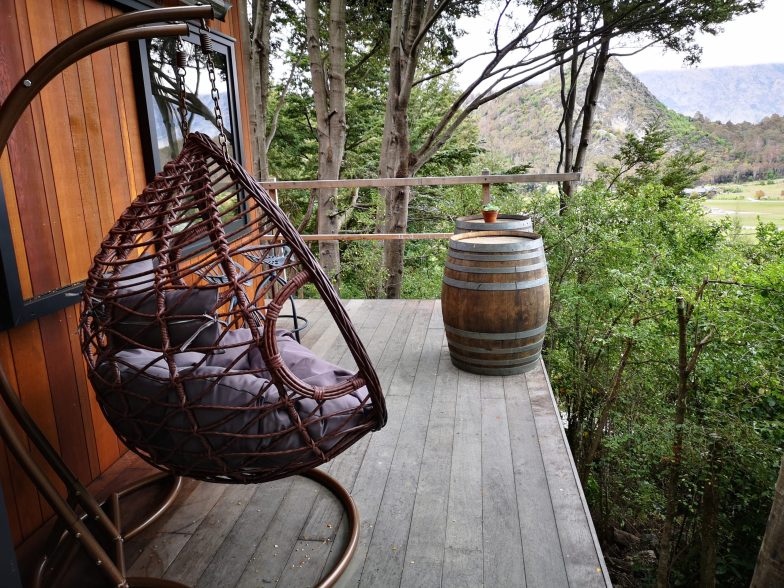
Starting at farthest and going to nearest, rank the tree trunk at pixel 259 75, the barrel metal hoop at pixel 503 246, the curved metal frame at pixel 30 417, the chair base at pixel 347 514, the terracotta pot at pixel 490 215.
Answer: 1. the tree trunk at pixel 259 75
2. the terracotta pot at pixel 490 215
3. the barrel metal hoop at pixel 503 246
4. the chair base at pixel 347 514
5. the curved metal frame at pixel 30 417

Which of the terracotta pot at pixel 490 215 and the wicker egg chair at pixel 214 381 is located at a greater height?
the terracotta pot at pixel 490 215

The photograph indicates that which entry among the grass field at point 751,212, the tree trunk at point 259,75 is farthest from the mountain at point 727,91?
the tree trunk at point 259,75

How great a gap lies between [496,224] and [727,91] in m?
11.0

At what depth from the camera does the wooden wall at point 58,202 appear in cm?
172

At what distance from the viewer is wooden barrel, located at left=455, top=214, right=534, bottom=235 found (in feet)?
11.8

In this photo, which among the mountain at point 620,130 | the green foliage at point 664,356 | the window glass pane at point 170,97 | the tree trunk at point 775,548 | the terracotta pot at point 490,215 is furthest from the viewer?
the mountain at point 620,130

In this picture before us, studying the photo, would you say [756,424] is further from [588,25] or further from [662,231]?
[588,25]

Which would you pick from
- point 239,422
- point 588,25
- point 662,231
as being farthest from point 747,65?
point 239,422

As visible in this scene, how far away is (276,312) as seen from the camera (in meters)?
1.24

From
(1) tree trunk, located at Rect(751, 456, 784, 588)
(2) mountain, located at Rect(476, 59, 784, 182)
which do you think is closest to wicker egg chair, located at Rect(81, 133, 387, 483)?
(1) tree trunk, located at Rect(751, 456, 784, 588)

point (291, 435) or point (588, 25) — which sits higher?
point (588, 25)

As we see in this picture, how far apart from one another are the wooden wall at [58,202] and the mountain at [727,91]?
37.9 feet

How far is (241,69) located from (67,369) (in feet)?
8.91

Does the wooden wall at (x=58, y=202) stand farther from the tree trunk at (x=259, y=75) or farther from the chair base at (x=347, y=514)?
the tree trunk at (x=259, y=75)
